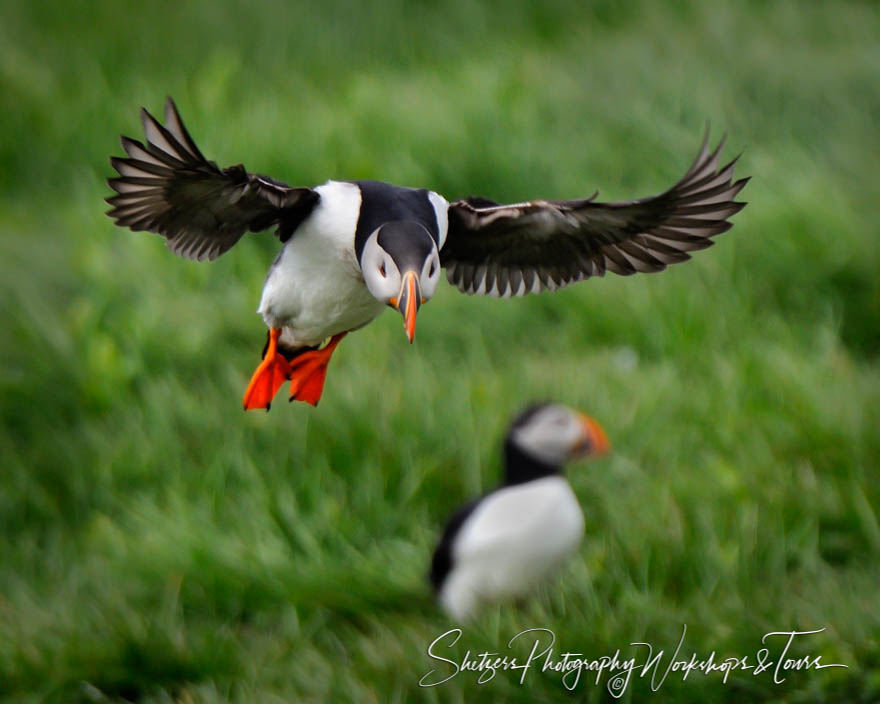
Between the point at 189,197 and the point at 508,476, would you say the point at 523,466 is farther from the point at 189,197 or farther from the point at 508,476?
the point at 189,197

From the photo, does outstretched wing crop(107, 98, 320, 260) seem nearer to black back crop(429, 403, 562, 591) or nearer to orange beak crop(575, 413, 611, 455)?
black back crop(429, 403, 562, 591)

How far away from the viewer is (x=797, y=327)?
Result: 4.77m

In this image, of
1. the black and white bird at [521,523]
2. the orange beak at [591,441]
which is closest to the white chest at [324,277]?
the black and white bird at [521,523]

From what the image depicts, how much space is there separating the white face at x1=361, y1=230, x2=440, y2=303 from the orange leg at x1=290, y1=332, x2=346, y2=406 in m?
0.46

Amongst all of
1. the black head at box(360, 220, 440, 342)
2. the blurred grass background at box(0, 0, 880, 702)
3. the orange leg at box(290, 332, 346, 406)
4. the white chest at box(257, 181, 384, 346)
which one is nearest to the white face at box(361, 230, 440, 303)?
the black head at box(360, 220, 440, 342)

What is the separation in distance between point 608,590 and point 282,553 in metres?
1.10

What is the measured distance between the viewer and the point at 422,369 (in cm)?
472

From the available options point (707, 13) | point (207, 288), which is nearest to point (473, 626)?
point (207, 288)

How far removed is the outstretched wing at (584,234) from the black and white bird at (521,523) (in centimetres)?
216

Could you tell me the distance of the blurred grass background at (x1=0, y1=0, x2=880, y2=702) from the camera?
11.7 feet

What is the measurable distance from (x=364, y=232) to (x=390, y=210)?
0.04 meters

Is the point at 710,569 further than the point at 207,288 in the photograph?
No

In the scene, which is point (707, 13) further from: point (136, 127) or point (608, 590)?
point (608, 590)

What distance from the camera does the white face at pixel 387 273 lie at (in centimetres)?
115
